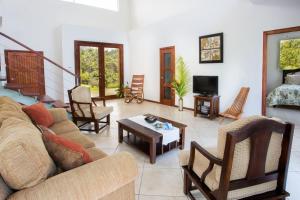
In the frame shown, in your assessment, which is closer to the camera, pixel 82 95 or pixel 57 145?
pixel 57 145

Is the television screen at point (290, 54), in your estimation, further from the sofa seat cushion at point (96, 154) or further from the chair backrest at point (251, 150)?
the sofa seat cushion at point (96, 154)

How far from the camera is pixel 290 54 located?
22.9 feet

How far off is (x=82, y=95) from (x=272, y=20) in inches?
166

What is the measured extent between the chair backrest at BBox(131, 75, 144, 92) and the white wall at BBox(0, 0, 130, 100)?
2.14 meters

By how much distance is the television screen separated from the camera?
6887 millimetres

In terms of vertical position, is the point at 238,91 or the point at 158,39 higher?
the point at 158,39

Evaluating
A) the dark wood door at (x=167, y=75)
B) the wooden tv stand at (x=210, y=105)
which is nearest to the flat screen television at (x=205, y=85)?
the wooden tv stand at (x=210, y=105)

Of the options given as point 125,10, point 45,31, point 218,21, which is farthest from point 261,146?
point 125,10

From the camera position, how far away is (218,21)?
5.39 m

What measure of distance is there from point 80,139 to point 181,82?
4.26 m

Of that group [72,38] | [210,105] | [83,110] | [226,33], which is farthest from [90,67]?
[226,33]

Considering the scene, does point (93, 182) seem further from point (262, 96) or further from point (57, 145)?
point (262, 96)

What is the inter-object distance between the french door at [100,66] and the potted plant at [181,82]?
3.18m

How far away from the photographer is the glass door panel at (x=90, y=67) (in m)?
7.91
